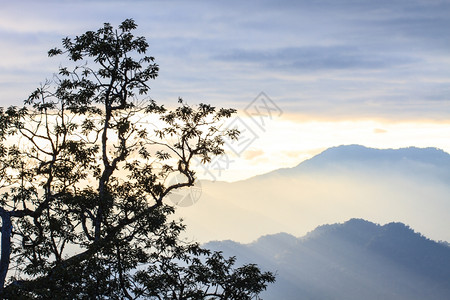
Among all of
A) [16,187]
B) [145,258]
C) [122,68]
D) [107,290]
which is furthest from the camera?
[16,187]

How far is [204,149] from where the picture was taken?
1467cm

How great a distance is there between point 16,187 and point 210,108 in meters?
6.02

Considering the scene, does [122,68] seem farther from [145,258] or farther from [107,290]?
[107,290]

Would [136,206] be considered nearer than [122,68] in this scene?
Yes

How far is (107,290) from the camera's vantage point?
1105 cm

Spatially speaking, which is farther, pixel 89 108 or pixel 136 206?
pixel 89 108

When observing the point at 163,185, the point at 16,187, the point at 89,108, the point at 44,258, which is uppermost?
the point at 89,108

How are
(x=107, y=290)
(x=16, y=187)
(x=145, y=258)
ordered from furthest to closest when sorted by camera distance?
(x=16, y=187), (x=145, y=258), (x=107, y=290)

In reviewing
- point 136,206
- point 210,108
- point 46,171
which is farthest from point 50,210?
point 210,108

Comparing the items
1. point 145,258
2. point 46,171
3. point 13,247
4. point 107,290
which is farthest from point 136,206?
point 13,247

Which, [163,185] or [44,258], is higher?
[163,185]

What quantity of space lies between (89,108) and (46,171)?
92.1 inches

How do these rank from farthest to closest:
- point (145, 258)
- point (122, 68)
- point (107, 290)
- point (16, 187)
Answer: point (16, 187) → point (122, 68) → point (145, 258) → point (107, 290)

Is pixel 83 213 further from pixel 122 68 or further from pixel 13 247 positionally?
pixel 122 68
